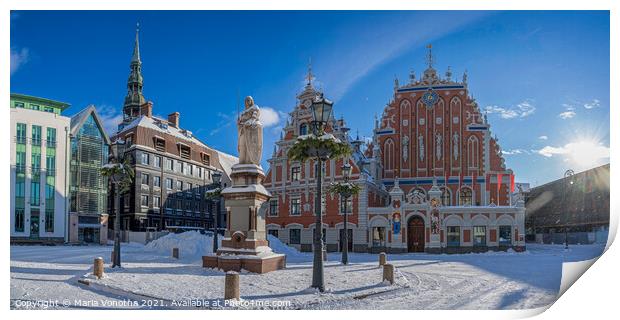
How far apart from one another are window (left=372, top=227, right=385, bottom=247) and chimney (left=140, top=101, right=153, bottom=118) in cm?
2092

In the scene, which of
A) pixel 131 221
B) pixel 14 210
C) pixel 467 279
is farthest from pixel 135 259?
pixel 467 279

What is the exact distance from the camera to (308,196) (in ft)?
111

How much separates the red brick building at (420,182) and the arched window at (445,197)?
2.7 inches

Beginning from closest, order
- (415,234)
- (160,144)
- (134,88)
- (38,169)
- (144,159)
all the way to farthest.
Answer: (38,169) → (134,88) → (160,144) → (144,159) → (415,234)

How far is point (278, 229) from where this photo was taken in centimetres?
3472

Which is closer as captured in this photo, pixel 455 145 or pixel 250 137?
pixel 250 137

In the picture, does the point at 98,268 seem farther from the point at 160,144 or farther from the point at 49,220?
the point at 160,144

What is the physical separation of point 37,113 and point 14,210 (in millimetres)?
2384

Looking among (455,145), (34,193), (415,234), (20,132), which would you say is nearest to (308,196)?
(415,234)

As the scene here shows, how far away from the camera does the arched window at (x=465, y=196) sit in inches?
1304

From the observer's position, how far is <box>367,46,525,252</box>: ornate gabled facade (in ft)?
103

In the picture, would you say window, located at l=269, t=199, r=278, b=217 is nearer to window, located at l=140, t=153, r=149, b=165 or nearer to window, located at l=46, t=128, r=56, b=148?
window, located at l=140, t=153, r=149, b=165

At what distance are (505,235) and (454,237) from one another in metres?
3.13

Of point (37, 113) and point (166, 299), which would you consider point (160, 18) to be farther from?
point (166, 299)
